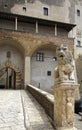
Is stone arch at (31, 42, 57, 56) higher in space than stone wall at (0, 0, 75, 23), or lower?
lower

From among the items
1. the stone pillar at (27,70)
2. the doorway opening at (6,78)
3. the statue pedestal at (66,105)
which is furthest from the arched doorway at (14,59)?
the statue pedestal at (66,105)

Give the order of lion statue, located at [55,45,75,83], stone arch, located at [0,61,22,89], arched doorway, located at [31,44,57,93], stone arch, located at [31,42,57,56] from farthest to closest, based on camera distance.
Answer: arched doorway, located at [31,44,57,93], stone arch, located at [31,42,57,56], stone arch, located at [0,61,22,89], lion statue, located at [55,45,75,83]

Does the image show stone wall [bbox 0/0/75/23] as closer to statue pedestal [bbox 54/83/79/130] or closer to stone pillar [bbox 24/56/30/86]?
stone pillar [bbox 24/56/30/86]

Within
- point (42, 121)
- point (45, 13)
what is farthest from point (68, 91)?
point (45, 13)

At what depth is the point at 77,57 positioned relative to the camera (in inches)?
1054

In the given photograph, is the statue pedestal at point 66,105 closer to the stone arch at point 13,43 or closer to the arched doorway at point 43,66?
the stone arch at point 13,43

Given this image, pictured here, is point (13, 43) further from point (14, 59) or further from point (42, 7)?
point (42, 7)

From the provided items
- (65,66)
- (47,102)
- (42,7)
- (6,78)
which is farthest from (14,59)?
(65,66)

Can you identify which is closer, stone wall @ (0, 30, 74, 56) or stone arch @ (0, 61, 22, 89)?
stone wall @ (0, 30, 74, 56)

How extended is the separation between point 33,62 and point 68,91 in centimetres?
1830

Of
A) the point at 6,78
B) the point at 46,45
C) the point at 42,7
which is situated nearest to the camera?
the point at 46,45

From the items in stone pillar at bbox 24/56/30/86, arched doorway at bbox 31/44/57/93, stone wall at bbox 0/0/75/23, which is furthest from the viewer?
stone wall at bbox 0/0/75/23

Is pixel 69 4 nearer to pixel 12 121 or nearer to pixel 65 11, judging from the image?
pixel 65 11

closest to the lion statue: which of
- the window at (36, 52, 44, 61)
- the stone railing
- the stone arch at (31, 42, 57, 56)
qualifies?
the stone railing
